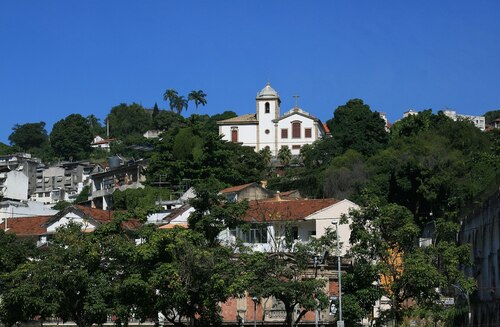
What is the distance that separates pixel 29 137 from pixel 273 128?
74396mm

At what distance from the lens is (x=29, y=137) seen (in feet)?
620

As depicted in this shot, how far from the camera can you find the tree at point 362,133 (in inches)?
4023

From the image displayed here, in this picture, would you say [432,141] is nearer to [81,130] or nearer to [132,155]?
[132,155]

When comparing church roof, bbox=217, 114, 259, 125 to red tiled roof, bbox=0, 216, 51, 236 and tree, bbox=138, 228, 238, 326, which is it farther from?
tree, bbox=138, 228, 238, 326

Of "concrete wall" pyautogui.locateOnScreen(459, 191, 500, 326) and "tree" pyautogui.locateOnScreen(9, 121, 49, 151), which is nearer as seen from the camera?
"concrete wall" pyautogui.locateOnScreen(459, 191, 500, 326)

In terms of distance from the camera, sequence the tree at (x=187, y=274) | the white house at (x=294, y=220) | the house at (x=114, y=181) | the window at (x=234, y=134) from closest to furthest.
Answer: the tree at (x=187, y=274) < the white house at (x=294, y=220) < the house at (x=114, y=181) < the window at (x=234, y=134)

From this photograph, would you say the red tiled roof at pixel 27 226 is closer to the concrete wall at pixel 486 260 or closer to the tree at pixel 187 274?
the tree at pixel 187 274

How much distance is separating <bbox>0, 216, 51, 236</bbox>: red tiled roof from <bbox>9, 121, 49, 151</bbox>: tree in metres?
111

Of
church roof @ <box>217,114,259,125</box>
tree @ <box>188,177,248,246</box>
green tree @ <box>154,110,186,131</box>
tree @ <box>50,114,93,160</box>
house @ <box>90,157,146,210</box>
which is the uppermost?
green tree @ <box>154,110,186,131</box>

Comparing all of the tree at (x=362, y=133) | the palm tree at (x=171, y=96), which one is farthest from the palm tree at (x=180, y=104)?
the tree at (x=362, y=133)

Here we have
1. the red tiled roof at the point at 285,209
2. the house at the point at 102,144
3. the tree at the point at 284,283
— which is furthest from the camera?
the house at the point at 102,144

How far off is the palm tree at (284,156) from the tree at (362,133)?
13.7 metres

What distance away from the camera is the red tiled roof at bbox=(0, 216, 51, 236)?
74.0 meters

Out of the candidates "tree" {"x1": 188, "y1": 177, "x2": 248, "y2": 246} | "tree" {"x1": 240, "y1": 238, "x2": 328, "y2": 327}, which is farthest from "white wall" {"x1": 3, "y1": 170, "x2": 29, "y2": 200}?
"tree" {"x1": 240, "y1": 238, "x2": 328, "y2": 327}
